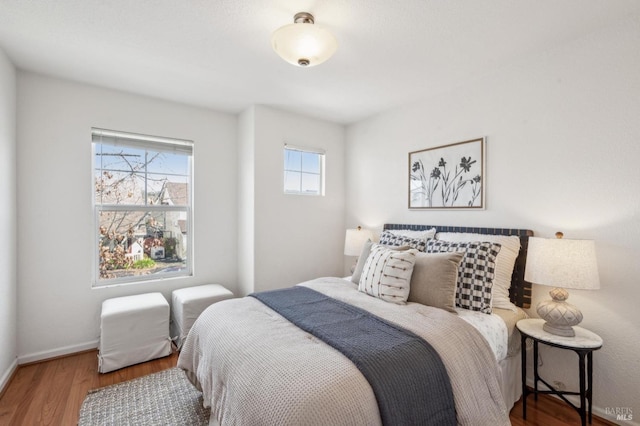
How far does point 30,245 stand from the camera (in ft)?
8.17

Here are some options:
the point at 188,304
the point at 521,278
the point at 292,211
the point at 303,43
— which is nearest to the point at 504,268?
the point at 521,278

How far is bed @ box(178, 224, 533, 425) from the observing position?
3.79 ft

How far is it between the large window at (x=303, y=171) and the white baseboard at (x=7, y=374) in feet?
8.91

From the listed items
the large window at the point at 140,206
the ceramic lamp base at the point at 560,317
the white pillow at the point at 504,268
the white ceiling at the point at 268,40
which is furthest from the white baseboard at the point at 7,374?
the ceramic lamp base at the point at 560,317

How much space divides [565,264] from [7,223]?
384 cm

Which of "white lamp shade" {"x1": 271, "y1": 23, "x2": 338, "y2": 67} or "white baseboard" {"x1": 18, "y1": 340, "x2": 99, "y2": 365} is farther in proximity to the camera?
"white baseboard" {"x1": 18, "y1": 340, "x2": 99, "y2": 365}

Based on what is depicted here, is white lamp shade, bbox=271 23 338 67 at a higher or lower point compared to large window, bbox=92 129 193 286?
higher

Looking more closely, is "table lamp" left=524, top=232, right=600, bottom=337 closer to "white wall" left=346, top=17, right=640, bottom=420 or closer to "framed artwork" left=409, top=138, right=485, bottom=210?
"white wall" left=346, top=17, right=640, bottom=420

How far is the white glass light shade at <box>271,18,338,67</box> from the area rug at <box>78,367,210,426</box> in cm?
228

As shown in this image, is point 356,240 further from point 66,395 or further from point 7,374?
point 7,374

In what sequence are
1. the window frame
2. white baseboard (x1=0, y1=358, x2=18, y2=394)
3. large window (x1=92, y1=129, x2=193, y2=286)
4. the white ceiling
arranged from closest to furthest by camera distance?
the white ceiling < white baseboard (x1=0, y1=358, x2=18, y2=394) < large window (x1=92, y1=129, x2=193, y2=286) < the window frame

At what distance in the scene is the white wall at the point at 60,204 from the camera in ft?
8.12

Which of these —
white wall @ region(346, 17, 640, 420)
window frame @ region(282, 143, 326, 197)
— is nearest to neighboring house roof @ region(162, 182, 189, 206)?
window frame @ region(282, 143, 326, 197)

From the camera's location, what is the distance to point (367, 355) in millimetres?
1313
